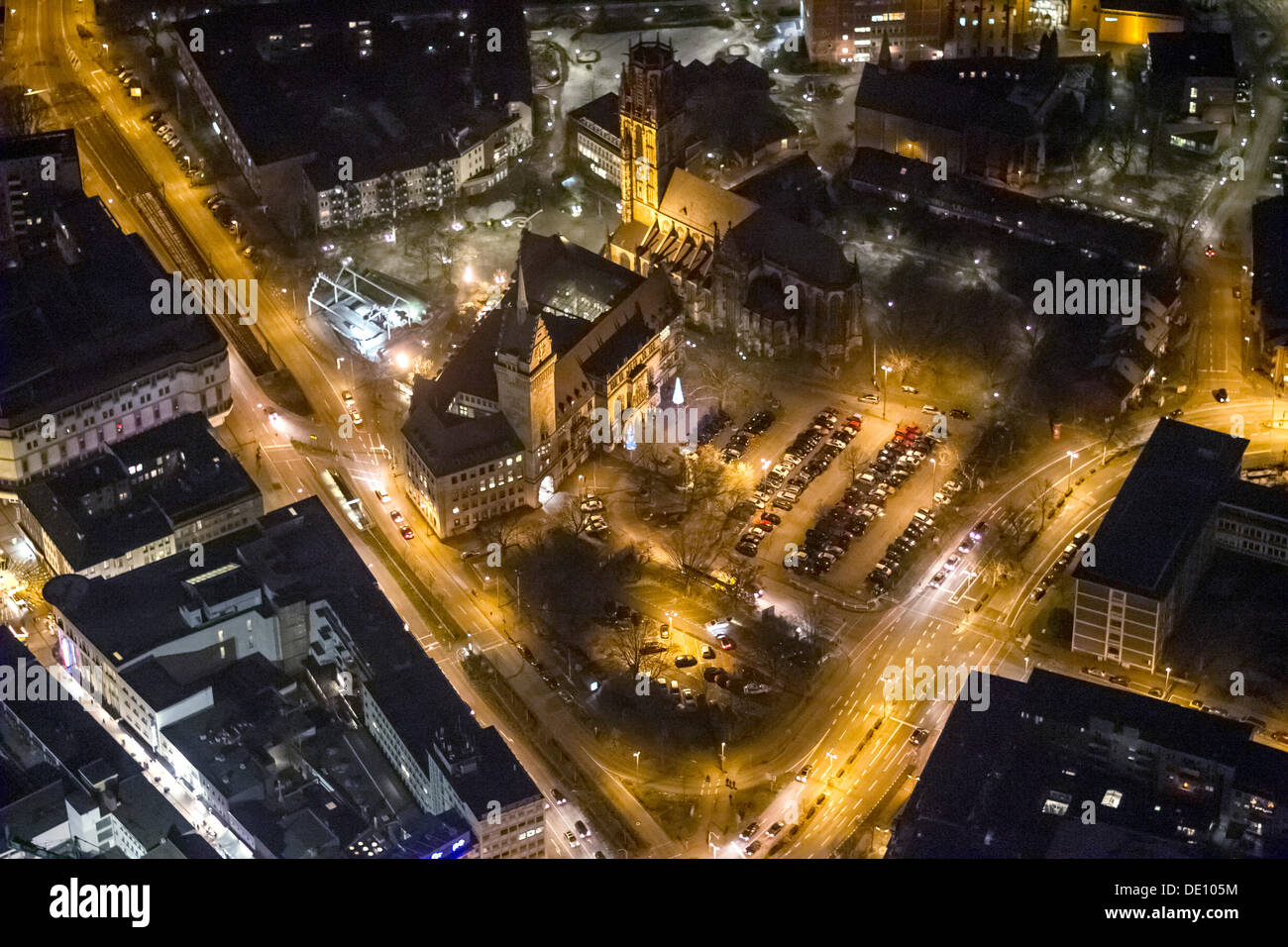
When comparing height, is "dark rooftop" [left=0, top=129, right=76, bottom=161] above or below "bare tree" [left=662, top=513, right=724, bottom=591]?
above

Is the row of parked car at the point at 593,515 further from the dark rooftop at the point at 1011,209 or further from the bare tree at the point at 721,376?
the dark rooftop at the point at 1011,209

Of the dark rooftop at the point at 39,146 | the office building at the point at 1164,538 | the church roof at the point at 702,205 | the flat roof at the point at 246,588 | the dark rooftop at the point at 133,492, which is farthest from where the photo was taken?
the dark rooftop at the point at 39,146

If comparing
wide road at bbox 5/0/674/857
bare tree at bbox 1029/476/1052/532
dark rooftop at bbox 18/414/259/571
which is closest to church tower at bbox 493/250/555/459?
wide road at bbox 5/0/674/857

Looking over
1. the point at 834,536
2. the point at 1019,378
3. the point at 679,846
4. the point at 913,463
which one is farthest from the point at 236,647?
the point at 1019,378

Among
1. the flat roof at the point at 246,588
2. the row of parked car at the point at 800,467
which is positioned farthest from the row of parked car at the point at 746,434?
the flat roof at the point at 246,588

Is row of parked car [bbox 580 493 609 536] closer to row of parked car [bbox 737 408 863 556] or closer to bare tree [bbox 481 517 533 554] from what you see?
bare tree [bbox 481 517 533 554]

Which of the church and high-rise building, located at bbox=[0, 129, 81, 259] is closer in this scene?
the church
